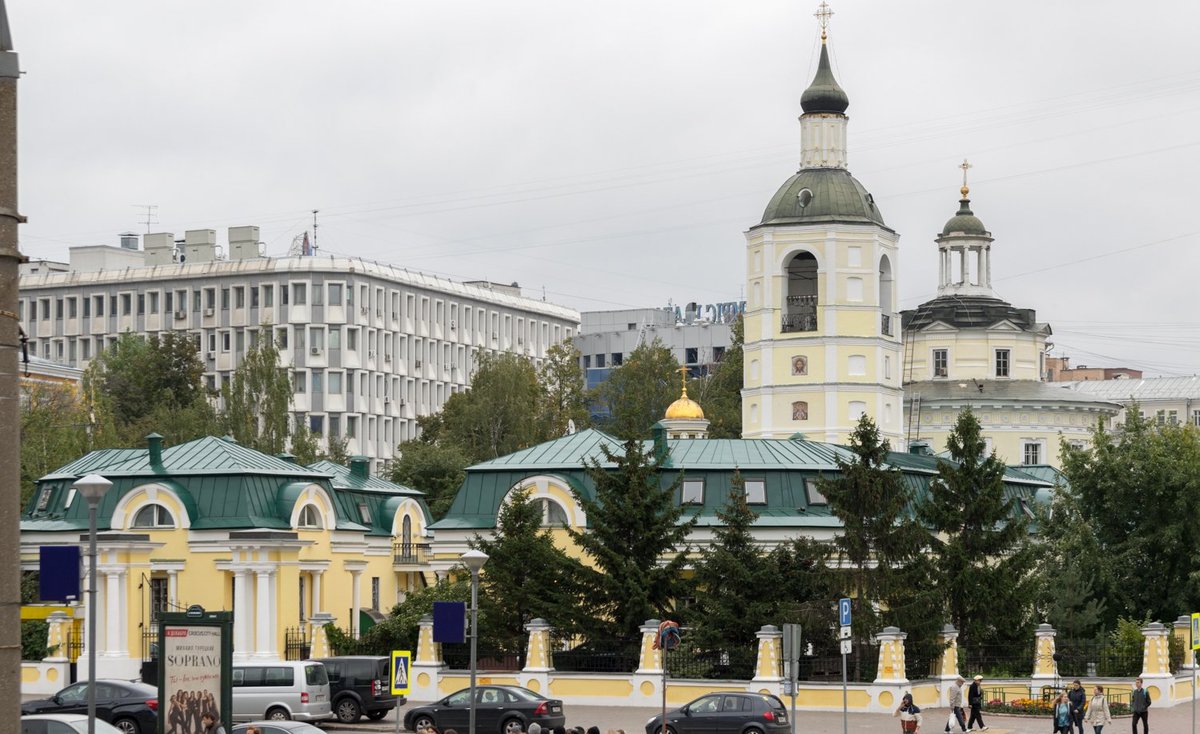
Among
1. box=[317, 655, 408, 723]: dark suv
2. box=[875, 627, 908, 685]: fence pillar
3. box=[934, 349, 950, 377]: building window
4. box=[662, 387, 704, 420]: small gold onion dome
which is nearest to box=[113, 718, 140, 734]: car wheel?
box=[317, 655, 408, 723]: dark suv

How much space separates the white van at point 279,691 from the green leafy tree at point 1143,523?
24.4 meters

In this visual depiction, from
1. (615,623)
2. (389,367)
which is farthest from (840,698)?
(389,367)

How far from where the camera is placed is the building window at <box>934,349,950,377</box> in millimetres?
106812

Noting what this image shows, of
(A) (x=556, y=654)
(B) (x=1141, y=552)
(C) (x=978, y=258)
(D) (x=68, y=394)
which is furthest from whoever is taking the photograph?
(C) (x=978, y=258)

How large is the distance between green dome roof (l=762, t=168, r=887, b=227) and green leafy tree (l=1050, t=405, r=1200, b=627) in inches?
1018

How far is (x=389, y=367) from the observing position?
134 m

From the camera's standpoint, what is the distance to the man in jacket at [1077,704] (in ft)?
124

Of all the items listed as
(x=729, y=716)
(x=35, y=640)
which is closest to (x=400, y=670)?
(x=729, y=716)

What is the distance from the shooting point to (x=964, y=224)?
113 metres

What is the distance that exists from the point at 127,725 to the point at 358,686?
629 cm

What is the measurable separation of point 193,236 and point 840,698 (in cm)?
9764

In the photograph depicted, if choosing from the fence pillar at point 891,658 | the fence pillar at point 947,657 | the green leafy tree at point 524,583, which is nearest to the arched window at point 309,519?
the green leafy tree at point 524,583

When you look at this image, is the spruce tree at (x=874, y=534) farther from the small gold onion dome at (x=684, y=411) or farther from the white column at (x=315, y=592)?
the small gold onion dome at (x=684, y=411)

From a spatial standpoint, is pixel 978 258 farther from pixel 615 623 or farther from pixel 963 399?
pixel 615 623
